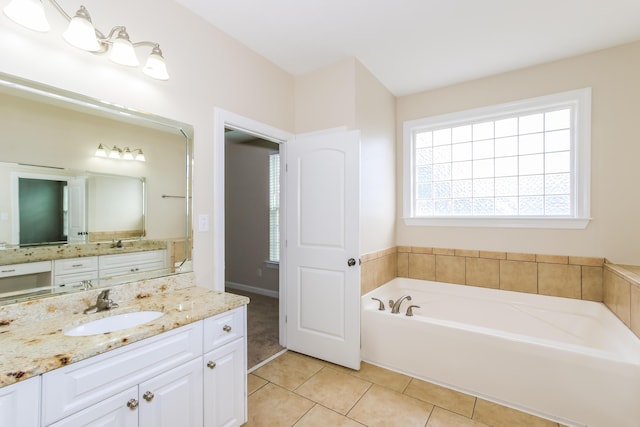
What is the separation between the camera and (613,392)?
5.42 ft

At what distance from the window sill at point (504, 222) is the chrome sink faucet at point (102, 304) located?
278cm

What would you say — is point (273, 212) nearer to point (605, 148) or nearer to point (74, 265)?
point (74, 265)

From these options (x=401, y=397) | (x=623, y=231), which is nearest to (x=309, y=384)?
(x=401, y=397)

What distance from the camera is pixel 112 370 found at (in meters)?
1.10

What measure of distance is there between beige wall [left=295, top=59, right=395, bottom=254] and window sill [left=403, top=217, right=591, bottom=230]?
454 mm

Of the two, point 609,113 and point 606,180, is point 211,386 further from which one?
point 609,113

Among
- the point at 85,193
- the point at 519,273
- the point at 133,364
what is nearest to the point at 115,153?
the point at 85,193

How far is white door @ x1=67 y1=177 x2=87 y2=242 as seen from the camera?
57.7 inches

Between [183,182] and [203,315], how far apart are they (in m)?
0.94

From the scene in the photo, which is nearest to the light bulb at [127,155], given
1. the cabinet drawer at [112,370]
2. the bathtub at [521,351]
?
the cabinet drawer at [112,370]

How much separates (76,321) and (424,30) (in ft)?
9.12

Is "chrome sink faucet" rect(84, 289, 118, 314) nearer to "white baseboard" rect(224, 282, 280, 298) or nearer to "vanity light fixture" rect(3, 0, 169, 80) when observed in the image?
"vanity light fixture" rect(3, 0, 169, 80)

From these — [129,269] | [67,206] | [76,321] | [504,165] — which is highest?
[504,165]

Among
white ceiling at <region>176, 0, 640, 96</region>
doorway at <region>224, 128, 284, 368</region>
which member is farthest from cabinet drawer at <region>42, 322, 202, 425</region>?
doorway at <region>224, 128, 284, 368</region>
